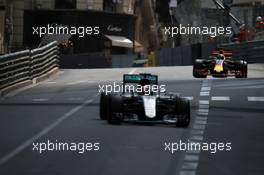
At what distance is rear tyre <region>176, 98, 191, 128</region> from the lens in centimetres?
1480

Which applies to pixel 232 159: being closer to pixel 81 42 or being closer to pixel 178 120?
pixel 178 120

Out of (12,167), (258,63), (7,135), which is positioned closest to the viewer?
(12,167)

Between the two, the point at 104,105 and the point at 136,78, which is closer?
the point at 136,78

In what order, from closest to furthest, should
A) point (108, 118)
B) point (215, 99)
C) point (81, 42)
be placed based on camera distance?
point (108, 118)
point (215, 99)
point (81, 42)

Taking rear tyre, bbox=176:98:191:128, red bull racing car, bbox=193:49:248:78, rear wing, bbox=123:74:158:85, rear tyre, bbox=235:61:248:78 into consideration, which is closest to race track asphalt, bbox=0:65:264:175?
rear tyre, bbox=176:98:191:128

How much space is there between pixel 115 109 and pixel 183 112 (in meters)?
1.27

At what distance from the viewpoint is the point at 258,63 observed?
41562 millimetres

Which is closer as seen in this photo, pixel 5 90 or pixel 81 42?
pixel 5 90

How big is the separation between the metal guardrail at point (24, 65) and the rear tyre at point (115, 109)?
9630 mm

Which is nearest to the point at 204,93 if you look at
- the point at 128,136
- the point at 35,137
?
the point at 128,136

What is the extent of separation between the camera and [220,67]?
2811 centimetres

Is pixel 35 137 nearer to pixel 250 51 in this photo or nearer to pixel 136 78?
pixel 136 78

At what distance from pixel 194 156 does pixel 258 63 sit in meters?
30.3

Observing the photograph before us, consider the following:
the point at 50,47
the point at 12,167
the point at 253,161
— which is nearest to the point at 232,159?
the point at 253,161
